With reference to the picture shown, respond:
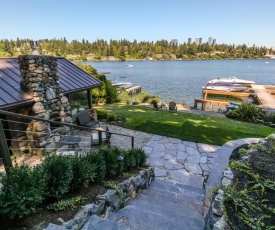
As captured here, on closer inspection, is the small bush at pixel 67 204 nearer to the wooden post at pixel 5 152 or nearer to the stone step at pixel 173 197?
the wooden post at pixel 5 152

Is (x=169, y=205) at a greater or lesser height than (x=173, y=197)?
greater

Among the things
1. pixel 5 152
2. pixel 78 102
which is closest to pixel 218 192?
pixel 5 152

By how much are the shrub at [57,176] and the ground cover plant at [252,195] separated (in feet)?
7.13

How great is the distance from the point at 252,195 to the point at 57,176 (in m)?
2.94

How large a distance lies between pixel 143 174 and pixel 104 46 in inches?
3925

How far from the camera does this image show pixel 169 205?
12.6ft

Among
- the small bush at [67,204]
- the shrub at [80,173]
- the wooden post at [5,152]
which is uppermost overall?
the wooden post at [5,152]

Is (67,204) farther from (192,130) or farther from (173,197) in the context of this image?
(192,130)

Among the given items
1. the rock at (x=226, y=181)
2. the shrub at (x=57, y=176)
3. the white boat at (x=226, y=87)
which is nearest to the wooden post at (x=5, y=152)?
the shrub at (x=57, y=176)

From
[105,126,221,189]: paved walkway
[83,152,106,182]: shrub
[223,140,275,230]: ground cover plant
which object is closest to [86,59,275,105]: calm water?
[105,126,221,189]: paved walkway

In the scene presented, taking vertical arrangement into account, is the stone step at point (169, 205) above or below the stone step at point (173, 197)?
above

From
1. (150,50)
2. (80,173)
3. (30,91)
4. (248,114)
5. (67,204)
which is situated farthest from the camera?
(150,50)

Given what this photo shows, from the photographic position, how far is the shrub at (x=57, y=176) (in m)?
2.29

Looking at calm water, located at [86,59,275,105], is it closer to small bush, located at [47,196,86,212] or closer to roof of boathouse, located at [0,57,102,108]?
roof of boathouse, located at [0,57,102,108]
